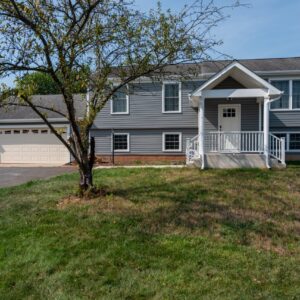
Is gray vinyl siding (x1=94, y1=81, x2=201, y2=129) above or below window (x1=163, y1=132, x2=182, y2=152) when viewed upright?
above

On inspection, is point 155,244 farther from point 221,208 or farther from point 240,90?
point 240,90

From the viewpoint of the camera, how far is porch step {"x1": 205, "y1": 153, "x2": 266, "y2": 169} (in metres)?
13.6

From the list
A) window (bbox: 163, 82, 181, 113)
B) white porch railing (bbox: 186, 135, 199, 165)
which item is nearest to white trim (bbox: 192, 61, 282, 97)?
white porch railing (bbox: 186, 135, 199, 165)

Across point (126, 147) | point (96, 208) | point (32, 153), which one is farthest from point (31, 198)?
point (32, 153)

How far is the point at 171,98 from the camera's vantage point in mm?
19562

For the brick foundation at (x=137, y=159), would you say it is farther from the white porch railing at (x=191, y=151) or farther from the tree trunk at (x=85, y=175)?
the tree trunk at (x=85, y=175)

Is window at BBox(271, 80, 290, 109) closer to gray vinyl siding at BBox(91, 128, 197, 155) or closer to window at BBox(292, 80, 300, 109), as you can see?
window at BBox(292, 80, 300, 109)

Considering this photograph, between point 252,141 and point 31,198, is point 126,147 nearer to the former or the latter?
point 252,141

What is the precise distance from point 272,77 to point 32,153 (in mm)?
14397

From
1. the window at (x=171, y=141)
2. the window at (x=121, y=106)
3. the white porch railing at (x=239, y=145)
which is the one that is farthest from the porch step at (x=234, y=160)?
the window at (x=121, y=106)

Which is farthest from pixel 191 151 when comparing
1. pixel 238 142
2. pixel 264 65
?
pixel 264 65

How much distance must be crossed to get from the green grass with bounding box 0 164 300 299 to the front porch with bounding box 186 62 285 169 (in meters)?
4.16

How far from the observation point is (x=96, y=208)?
7633 mm

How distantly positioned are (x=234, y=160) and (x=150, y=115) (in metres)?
7.15
